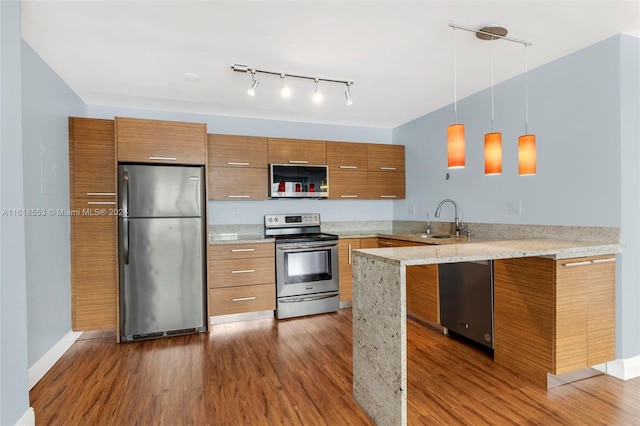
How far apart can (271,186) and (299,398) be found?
98.0 inches

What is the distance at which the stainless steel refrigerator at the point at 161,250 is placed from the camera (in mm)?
3268

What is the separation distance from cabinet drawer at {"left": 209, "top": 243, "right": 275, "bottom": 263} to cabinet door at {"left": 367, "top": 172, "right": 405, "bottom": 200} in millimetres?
1655

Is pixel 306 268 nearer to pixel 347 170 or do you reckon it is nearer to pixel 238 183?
pixel 238 183

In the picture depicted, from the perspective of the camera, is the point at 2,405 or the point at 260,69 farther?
the point at 260,69

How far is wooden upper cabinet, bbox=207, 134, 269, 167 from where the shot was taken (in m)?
3.92

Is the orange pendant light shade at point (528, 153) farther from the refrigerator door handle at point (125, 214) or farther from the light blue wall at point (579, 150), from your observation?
the refrigerator door handle at point (125, 214)

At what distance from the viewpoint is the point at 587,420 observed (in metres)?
1.97

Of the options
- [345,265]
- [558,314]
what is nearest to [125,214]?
[345,265]

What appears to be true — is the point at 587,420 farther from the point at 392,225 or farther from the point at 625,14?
the point at 392,225

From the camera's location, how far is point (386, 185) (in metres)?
4.77

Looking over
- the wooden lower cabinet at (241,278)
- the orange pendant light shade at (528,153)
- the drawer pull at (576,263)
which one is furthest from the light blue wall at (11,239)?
the drawer pull at (576,263)

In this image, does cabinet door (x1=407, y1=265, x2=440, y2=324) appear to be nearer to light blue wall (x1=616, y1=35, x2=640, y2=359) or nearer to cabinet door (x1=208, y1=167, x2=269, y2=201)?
light blue wall (x1=616, y1=35, x2=640, y2=359)

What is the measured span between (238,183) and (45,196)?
1817 mm

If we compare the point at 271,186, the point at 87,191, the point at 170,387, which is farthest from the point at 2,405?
the point at 271,186
